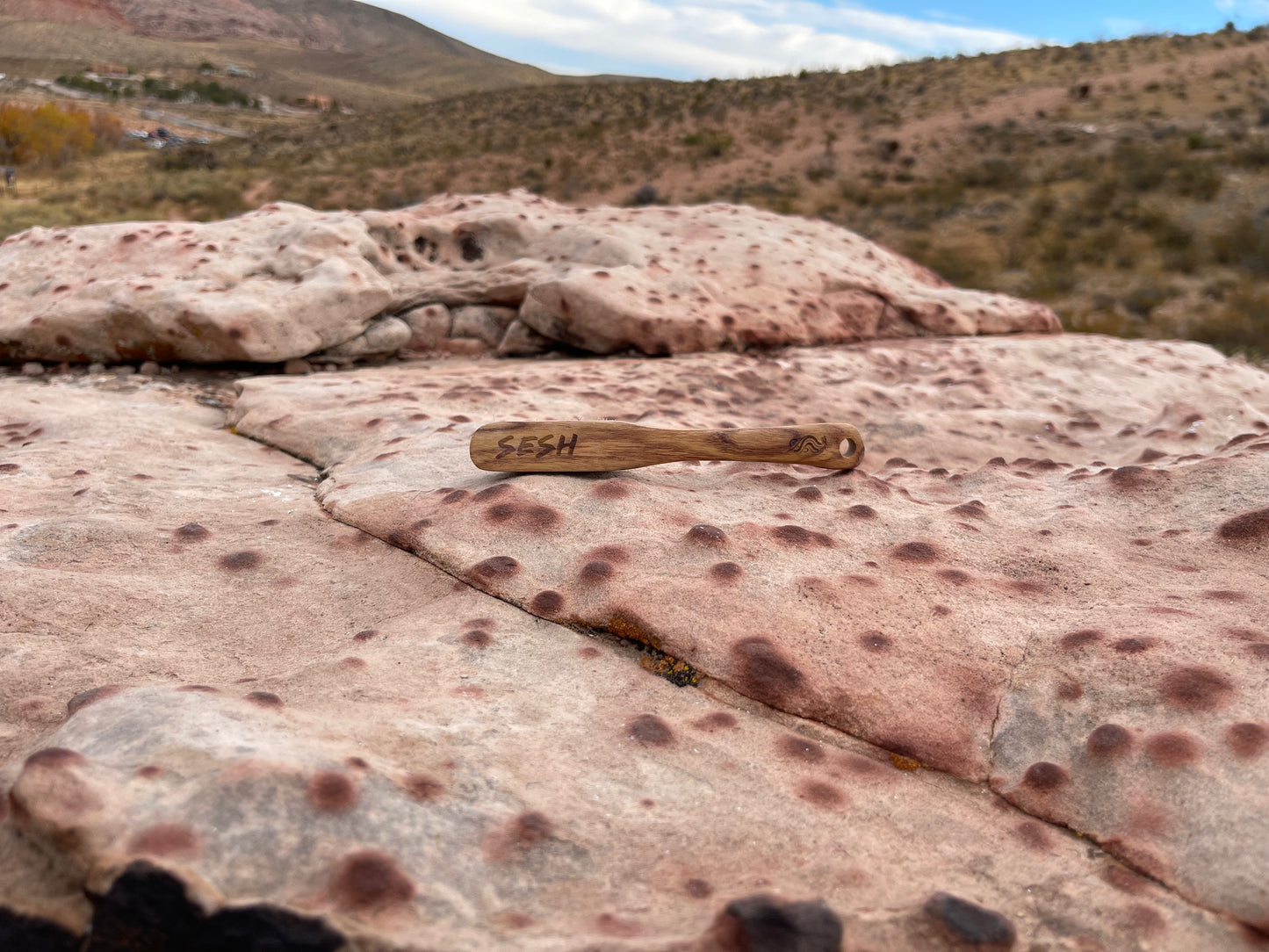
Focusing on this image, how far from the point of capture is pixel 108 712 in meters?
1.60

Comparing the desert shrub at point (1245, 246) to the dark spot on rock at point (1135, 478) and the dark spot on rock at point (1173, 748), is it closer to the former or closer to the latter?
the dark spot on rock at point (1135, 478)

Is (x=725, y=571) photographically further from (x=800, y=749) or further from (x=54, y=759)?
(x=54, y=759)

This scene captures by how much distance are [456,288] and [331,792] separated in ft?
15.6

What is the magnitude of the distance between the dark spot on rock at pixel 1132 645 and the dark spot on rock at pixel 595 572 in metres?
1.19

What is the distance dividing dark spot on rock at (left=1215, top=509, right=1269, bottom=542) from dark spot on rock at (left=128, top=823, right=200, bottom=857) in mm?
2617

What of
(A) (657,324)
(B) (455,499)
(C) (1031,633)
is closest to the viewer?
(C) (1031,633)

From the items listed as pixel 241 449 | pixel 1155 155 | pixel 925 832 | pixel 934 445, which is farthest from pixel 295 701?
pixel 1155 155

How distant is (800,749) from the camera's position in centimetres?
186

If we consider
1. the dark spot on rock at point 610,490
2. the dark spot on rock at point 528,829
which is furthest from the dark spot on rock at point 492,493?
the dark spot on rock at point 528,829

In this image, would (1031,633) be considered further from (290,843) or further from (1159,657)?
(290,843)

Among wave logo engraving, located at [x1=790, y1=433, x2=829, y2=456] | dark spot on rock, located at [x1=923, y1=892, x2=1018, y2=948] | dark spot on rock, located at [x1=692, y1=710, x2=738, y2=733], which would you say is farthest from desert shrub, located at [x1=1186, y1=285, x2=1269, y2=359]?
dark spot on rock, located at [x1=923, y1=892, x2=1018, y2=948]

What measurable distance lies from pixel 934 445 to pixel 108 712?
147 inches

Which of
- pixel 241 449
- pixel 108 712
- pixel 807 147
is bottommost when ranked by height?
pixel 241 449

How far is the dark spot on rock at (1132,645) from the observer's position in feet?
6.41
